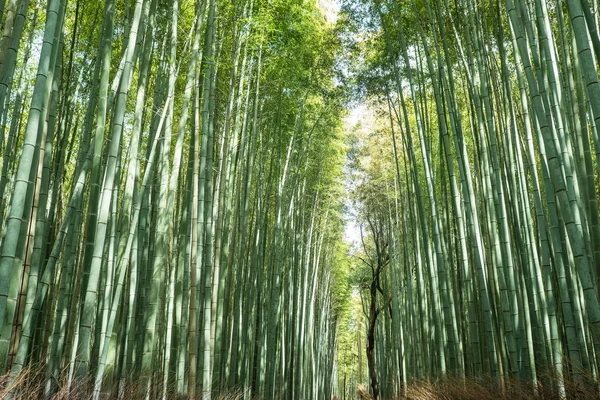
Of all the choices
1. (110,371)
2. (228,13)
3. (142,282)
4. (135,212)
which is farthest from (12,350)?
(228,13)

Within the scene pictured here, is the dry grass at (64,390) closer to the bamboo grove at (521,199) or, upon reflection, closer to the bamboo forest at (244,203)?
the bamboo forest at (244,203)

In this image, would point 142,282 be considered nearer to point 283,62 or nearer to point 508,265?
point 508,265

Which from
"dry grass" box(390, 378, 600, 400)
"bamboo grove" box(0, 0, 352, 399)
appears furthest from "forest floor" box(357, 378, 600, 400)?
"bamboo grove" box(0, 0, 352, 399)

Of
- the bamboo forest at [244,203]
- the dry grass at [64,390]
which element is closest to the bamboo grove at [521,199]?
the bamboo forest at [244,203]

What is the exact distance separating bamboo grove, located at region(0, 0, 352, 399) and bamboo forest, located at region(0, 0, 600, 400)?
17mm

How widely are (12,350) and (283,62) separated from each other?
4165 mm

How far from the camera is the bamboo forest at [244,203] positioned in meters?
2.23

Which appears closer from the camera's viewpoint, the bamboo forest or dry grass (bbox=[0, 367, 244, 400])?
dry grass (bbox=[0, 367, 244, 400])

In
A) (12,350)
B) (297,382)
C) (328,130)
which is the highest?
(328,130)

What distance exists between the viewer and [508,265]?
3070mm

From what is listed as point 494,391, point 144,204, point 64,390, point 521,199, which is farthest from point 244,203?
point 64,390

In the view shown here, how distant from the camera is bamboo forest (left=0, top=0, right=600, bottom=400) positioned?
7.31 feet

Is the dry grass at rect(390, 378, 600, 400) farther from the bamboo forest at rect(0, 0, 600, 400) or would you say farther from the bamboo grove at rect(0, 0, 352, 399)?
the bamboo grove at rect(0, 0, 352, 399)

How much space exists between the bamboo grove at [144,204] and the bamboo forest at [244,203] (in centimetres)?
2
